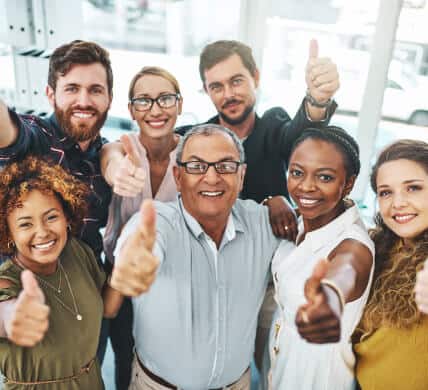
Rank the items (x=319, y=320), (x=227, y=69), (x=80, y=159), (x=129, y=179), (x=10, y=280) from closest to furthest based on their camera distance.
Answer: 1. (x=319, y=320)
2. (x=10, y=280)
3. (x=129, y=179)
4. (x=80, y=159)
5. (x=227, y=69)

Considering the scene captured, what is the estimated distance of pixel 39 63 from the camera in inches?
94.7

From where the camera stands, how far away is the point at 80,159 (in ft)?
5.15

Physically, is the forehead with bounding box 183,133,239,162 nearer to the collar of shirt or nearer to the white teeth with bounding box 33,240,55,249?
the collar of shirt

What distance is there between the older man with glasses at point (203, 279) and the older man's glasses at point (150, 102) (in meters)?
0.33

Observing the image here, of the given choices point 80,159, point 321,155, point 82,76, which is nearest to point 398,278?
point 321,155

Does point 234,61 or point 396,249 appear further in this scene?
point 234,61

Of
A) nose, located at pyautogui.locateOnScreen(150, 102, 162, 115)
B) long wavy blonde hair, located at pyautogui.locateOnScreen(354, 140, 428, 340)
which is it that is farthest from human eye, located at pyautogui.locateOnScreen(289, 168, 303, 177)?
nose, located at pyautogui.locateOnScreen(150, 102, 162, 115)

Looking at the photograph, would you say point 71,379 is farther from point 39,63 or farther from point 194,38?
point 194,38

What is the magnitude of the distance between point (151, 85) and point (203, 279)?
2.53ft

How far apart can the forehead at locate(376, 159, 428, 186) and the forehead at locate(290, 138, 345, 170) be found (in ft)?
0.41

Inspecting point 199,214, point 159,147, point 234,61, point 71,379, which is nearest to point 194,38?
point 234,61

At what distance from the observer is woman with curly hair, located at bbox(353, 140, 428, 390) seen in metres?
1.21

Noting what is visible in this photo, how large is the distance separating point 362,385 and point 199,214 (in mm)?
710

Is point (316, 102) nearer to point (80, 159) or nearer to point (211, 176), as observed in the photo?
point (211, 176)
